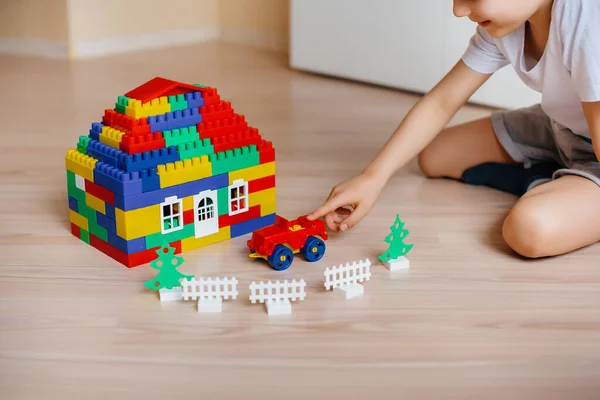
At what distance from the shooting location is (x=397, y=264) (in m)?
1.09

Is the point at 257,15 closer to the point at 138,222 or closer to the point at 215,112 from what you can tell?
the point at 215,112

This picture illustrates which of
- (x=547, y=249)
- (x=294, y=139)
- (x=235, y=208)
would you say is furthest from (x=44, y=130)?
(x=547, y=249)

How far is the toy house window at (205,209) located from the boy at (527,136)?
0.15 meters

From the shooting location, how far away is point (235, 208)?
3.87 feet

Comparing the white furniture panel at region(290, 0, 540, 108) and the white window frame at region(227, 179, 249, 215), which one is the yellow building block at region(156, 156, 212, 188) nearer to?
the white window frame at region(227, 179, 249, 215)

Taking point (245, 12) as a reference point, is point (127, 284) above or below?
below

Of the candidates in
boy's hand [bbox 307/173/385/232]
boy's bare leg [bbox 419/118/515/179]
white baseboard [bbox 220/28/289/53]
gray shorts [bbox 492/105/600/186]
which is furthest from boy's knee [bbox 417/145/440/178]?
white baseboard [bbox 220/28/289/53]

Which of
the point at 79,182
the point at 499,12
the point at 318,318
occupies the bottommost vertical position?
the point at 318,318

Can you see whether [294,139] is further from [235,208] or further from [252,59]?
[252,59]

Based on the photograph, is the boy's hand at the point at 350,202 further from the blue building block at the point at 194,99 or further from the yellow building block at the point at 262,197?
the blue building block at the point at 194,99

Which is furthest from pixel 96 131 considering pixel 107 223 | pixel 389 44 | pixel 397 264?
pixel 389 44

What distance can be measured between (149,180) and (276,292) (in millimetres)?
221

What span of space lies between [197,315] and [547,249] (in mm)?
487

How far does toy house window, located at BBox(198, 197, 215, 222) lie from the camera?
1.13 m
